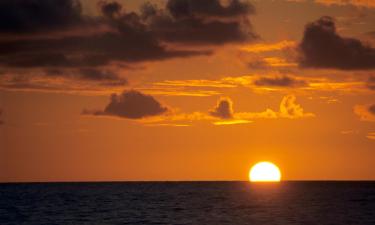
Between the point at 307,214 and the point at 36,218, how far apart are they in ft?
156

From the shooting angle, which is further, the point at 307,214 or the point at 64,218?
the point at 307,214

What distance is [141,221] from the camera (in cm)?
11000

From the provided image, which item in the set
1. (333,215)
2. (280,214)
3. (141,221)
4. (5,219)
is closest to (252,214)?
(280,214)

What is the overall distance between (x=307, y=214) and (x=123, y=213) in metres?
33.4

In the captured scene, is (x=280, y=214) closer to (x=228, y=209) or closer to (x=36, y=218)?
(x=228, y=209)

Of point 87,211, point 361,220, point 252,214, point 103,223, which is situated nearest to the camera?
point 103,223

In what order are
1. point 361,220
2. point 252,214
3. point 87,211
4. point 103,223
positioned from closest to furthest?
point 103,223 < point 361,220 < point 252,214 < point 87,211

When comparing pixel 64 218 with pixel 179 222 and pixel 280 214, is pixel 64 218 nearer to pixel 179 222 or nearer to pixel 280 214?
pixel 179 222

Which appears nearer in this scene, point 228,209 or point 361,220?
point 361,220

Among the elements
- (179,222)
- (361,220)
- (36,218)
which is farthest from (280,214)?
(36,218)

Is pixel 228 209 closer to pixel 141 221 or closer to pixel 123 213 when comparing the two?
pixel 123 213

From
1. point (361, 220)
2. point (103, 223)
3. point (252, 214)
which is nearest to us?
point (103, 223)

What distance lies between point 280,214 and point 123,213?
94.1ft

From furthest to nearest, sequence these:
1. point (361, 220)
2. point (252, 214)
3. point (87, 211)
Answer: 1. point (87, 211)
2. point (252, 214)
3. point (361, 220)
